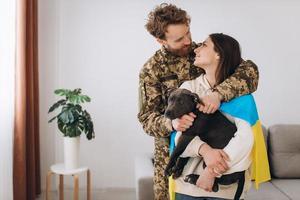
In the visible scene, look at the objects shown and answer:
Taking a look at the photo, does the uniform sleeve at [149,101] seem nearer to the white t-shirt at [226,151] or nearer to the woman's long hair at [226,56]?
the white t-shirt at [226,151]

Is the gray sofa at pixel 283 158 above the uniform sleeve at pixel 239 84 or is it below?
below

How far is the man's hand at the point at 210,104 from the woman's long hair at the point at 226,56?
0.11 m

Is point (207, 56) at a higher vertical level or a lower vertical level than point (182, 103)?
higher

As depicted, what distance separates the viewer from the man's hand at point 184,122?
1.31 metres

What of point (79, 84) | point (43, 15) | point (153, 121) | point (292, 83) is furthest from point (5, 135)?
point (292, 83)

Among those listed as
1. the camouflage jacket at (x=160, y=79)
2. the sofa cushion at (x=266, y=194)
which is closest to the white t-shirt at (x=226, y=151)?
the camouflage jacket at (x=160, y=79)

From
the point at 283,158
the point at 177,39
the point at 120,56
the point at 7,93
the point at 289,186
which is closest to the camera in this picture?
the point at 177,39

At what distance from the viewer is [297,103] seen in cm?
371

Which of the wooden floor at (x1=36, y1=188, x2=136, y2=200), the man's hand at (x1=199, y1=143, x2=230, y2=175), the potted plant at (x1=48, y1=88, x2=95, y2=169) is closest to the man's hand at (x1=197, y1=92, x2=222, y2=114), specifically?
the man's hand at (x1=199, y1=143, x2=230, y2=175)

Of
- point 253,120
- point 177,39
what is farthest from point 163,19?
point 253,120

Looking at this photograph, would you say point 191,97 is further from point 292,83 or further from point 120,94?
point 292,83

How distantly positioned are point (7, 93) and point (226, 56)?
6.10 ft

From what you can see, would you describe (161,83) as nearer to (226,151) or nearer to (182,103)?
(182,103)

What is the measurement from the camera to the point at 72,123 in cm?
304
